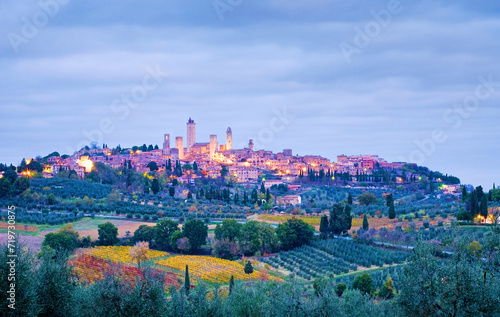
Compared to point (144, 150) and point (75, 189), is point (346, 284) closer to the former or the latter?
point (75, 189)

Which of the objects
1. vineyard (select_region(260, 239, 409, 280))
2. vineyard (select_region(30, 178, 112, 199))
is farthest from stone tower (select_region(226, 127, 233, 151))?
vineyard (select_region(260, 239, 409, 280))

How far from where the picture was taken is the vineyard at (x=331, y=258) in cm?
2209

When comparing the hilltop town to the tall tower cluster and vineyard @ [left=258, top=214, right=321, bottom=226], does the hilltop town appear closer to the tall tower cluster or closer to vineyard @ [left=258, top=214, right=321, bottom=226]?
the tall tower cluster

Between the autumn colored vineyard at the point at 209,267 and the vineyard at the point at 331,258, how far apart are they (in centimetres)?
190

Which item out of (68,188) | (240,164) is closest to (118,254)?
(68,188)

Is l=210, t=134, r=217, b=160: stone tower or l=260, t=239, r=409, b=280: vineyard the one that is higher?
l=210, t=134, r=217, b=160: stone tower

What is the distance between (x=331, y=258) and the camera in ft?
78.5

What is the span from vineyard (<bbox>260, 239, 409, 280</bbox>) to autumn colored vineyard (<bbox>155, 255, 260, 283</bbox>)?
1895mm

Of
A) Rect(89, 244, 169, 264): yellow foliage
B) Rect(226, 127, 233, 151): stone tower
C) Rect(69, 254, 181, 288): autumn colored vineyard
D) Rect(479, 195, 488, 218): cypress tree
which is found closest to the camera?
Rect(69, 254, 181, 288): autumn colored vineyard

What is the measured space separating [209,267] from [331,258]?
5584 millimetres

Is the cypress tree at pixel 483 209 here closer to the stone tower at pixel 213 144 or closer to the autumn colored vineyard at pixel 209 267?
the autumn colored vineyard at pixel 209 267

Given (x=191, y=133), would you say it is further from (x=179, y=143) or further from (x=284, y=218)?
(x=284, y=218)

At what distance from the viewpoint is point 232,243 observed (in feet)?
85.8

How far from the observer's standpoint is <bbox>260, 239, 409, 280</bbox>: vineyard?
22094mm
